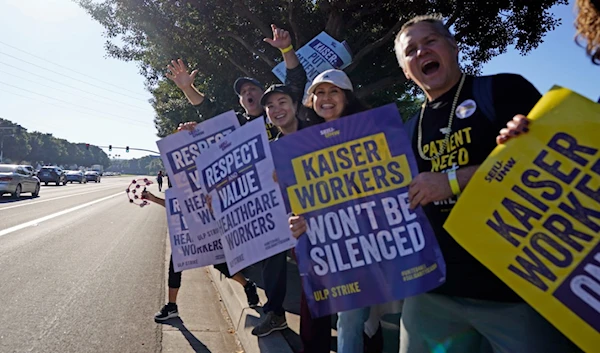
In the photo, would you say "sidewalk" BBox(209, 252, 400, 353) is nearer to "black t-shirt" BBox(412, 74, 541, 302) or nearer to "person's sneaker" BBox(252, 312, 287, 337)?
"person's sneaker" BBox(252, 312, 287, 337)

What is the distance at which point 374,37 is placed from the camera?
12289 millimetres

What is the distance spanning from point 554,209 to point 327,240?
0.93 metres

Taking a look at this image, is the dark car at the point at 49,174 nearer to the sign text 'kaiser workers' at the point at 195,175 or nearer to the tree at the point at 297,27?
the tree at the point at 297,27

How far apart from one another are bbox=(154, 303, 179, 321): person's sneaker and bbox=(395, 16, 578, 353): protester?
3.05 meters

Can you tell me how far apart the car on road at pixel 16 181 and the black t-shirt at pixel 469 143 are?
21.8 meters

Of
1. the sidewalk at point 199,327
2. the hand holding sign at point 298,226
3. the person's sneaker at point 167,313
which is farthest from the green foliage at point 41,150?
the hand holding sign at point 298,226

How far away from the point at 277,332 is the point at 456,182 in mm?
2421

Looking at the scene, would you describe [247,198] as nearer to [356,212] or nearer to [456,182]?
[356,212]

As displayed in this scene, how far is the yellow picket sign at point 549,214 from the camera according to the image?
1289 mm

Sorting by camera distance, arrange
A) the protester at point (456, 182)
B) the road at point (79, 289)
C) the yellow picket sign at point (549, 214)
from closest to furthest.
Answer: the yellow picket sign at point (549, 214), the protester at point (456, 182), the road at point (79, 289)

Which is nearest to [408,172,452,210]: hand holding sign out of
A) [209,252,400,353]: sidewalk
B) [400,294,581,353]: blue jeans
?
[400,294,581,353]: blue jeans

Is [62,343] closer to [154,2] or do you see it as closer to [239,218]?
[239,218]

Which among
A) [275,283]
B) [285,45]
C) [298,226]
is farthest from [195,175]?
[298,226]

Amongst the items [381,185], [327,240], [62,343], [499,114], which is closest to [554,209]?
[499,114]
